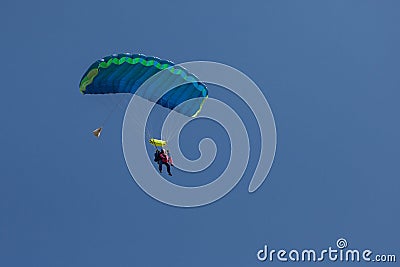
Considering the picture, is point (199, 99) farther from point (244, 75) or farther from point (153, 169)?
point (244, 75)

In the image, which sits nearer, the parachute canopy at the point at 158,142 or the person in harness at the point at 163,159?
the person in harness at the point at 163,159

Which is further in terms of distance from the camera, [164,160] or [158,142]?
[158,142]

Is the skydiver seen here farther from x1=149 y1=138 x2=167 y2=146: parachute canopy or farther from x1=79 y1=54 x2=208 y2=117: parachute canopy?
x1=79 y1=54 x2=208 y2=117: parachute canopy

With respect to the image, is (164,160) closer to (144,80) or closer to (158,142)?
(158,142)

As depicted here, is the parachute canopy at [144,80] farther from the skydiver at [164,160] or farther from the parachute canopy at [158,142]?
the skydiver at [164,160]

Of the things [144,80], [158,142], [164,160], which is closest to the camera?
[144,80]

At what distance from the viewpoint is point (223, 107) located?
108 feet

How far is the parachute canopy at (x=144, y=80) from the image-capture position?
2622 cm

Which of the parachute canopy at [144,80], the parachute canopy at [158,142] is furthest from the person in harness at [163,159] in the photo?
the parachute canopy at [144,80]

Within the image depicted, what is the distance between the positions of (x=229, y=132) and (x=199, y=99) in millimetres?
5230

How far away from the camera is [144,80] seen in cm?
2706

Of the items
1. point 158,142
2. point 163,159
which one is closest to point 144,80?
point 158,142

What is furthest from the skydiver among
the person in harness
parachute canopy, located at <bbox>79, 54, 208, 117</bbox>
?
parachute canopy, located at <bbox>79, 54, 208, 117</bbox>

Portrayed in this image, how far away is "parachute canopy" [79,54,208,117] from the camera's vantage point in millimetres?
26219
